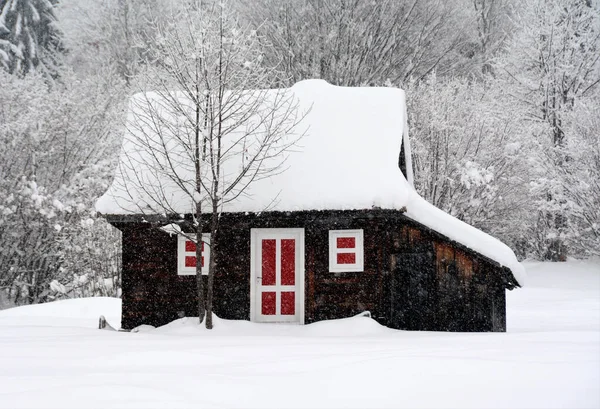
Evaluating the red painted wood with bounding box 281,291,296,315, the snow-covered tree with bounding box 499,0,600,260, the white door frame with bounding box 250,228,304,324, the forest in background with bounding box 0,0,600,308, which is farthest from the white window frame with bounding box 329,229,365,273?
the snow-covered tree with bounding box 499,0,600,260

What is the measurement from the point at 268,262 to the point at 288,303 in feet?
2.85

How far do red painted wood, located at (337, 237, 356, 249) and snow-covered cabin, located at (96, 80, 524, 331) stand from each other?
0.06 feet

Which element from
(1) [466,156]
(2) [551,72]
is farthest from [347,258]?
(2) [551,72]

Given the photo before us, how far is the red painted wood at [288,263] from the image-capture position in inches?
514

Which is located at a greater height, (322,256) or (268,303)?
(322,256)

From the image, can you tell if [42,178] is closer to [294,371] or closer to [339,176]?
[339,176]

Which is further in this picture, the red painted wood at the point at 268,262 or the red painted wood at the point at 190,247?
the red painted wood at the point at 190,247

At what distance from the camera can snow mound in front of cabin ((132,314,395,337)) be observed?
1199cm

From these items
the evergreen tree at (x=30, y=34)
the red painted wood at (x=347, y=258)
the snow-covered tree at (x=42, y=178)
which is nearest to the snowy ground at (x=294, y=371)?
the red painted wood at (x=347, y=258)

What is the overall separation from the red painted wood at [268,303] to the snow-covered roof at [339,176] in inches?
67.9

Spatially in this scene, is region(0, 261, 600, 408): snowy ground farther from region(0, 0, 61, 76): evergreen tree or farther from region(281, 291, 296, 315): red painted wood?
region(0, 0, 61, 76): evergreen tree

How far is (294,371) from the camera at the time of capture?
268 inches

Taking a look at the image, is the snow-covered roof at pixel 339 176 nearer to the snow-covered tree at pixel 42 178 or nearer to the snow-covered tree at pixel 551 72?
the snow-covered tree at pixel 42 178

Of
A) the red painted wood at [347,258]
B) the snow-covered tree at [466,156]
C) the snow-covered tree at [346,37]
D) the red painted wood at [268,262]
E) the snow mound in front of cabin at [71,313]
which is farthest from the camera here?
the snow-covered tree at [346,37]
